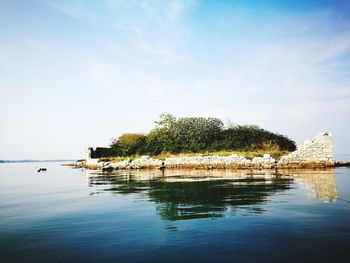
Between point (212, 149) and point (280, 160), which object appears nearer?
point (280, 160)

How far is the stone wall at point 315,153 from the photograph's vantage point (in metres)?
24.4

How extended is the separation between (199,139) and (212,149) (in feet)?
8.57

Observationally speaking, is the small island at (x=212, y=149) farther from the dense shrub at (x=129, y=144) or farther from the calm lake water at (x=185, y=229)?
the calm lake water at (x=185, y=229)

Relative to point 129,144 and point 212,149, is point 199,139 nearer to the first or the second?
point 212,149

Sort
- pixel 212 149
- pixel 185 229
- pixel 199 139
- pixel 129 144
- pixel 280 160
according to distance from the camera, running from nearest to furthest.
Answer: pixel 185 229 → pixel 280 160 → pixel 212 149 → pixel 199 139 → pixel 129 144

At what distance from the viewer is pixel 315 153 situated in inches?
968

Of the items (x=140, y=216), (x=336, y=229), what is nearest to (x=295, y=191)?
(x=336, y=229)

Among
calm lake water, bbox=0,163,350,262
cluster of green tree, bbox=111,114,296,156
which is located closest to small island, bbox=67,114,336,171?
cluster of green tree, bbox=111,114,296,156

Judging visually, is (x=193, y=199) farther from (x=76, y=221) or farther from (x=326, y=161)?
(x=326, y=161)

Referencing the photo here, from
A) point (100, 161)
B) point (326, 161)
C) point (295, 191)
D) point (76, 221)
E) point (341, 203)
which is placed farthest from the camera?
point (100, 161)

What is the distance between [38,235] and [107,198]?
5.22 meters

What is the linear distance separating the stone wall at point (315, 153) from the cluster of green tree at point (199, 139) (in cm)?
534

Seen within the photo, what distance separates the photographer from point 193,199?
10.5 metres

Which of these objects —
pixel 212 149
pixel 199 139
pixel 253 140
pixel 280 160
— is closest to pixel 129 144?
pixel 199 139
